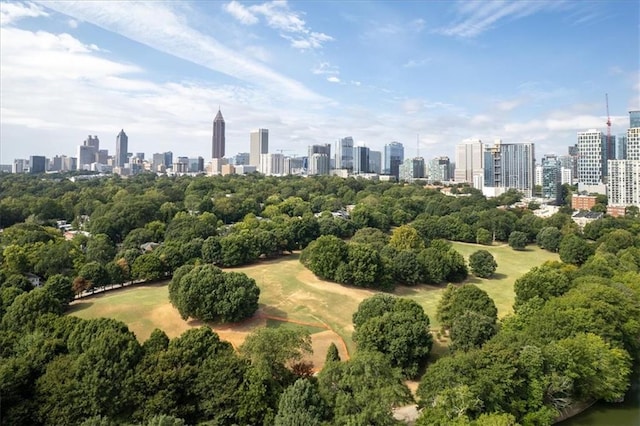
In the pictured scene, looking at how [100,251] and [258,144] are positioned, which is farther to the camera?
[258,144]

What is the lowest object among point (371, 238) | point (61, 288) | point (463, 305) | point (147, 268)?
point (463, 305)

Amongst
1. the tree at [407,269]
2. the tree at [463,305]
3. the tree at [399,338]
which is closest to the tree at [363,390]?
the tree at [399,338]

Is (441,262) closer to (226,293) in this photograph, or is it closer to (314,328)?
(314,328)

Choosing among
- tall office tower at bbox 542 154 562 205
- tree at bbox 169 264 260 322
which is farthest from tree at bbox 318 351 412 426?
tall office tower at bbox 542 154 562 205

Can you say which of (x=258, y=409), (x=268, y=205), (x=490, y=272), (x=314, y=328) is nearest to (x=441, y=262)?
(x=490, y=272)

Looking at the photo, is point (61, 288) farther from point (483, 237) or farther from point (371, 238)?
point (483, 237)

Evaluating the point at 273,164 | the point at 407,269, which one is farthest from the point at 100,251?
the point at 273,164

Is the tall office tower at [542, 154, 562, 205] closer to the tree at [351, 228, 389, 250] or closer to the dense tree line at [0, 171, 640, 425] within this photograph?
the dense tree line at [0, 171, 640, 425]
